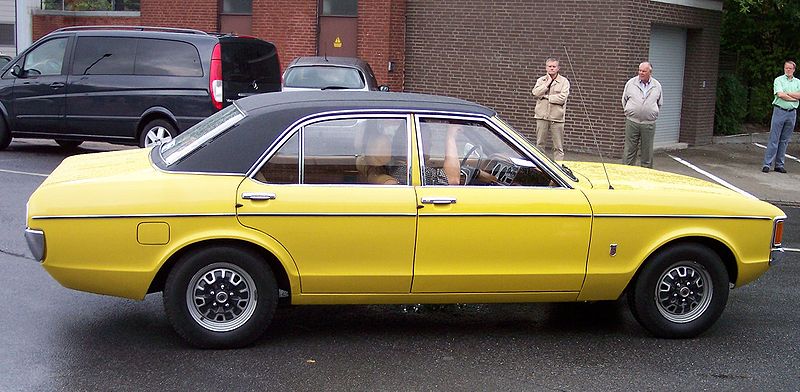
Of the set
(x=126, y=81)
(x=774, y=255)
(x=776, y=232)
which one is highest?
(x=126, y=81)

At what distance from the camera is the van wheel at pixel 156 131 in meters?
13.8

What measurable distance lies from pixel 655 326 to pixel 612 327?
0.41m

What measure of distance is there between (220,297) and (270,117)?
1119 mm

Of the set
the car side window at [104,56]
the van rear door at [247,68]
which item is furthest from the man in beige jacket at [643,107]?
the car side window at [104,56]

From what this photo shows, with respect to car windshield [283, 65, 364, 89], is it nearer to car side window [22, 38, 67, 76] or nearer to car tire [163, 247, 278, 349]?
car side window [22, 38, 67, 76]

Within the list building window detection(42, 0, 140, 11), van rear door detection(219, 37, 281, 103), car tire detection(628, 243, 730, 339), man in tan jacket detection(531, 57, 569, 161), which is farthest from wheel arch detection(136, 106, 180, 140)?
building window detection(42, 0, 140, 11)

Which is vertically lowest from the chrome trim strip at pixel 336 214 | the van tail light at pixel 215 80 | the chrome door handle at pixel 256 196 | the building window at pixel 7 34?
the chrome trim strip at pixel 336 214

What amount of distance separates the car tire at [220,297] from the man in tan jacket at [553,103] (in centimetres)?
843

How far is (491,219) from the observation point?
6148 millimetres

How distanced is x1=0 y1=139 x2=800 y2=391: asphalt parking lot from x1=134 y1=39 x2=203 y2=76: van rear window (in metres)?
6.04

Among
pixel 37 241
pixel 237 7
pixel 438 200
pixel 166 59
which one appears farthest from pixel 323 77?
pixel 37 241

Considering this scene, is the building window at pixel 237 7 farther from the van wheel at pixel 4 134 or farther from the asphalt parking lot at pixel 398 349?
the asphalt parking lot at pixel 398 349

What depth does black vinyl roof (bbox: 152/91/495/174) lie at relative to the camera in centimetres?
600

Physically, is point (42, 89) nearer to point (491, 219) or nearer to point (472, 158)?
point (472, 158)
